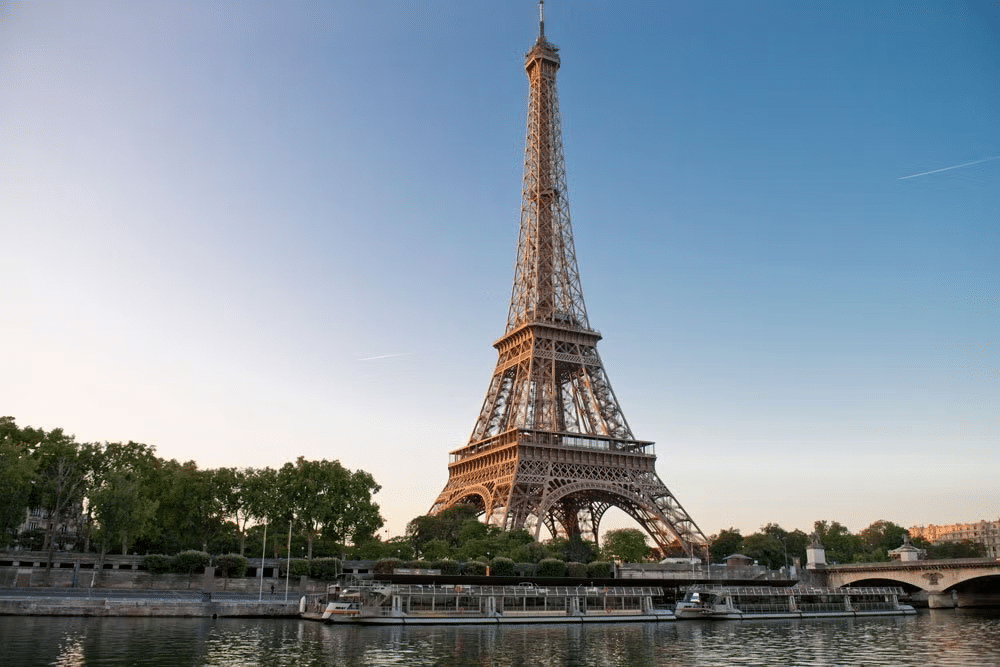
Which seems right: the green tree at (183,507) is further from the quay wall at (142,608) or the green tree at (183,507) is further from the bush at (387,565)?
the quay wall at (142,608)

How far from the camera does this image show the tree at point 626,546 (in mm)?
80188

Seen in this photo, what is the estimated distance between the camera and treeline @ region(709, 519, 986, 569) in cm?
11225

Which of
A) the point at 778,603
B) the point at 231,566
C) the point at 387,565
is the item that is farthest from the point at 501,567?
the point at 778,603

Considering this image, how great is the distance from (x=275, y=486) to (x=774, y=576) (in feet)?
171

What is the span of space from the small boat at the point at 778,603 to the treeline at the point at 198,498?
2914 cm

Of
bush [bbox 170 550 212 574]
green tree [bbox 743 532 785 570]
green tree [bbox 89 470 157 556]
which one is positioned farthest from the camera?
green tree [bbox 743 532 785 570]

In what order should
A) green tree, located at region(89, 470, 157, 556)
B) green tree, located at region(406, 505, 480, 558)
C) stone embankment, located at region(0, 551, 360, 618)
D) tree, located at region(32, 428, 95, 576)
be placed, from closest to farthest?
stone embankment, located at region(0, 551, 360, 618) → green tree, located at region(89, 470, 157, 556) → tree, located at region(32, 428, 95, 576) → green tree, located at region(406, 505, 480, 558)

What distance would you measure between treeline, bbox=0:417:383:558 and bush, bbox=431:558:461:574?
36.2 ft

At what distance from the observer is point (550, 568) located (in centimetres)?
6481

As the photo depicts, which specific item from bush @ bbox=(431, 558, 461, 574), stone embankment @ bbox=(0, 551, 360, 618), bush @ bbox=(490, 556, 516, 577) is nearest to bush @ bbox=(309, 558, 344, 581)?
stone embankment @ bbox=(0, 551, 360, 618)

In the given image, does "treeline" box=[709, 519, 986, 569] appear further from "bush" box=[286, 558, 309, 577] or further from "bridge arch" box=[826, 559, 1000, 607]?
"bush" box=[286, 558, 309, 577]

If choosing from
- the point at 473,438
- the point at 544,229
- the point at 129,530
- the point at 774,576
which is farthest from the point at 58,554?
the point at 774,576

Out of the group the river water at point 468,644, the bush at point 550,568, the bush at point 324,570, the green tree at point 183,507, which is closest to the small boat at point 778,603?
the bush at point 550,568

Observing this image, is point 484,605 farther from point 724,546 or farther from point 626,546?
point 724,546
